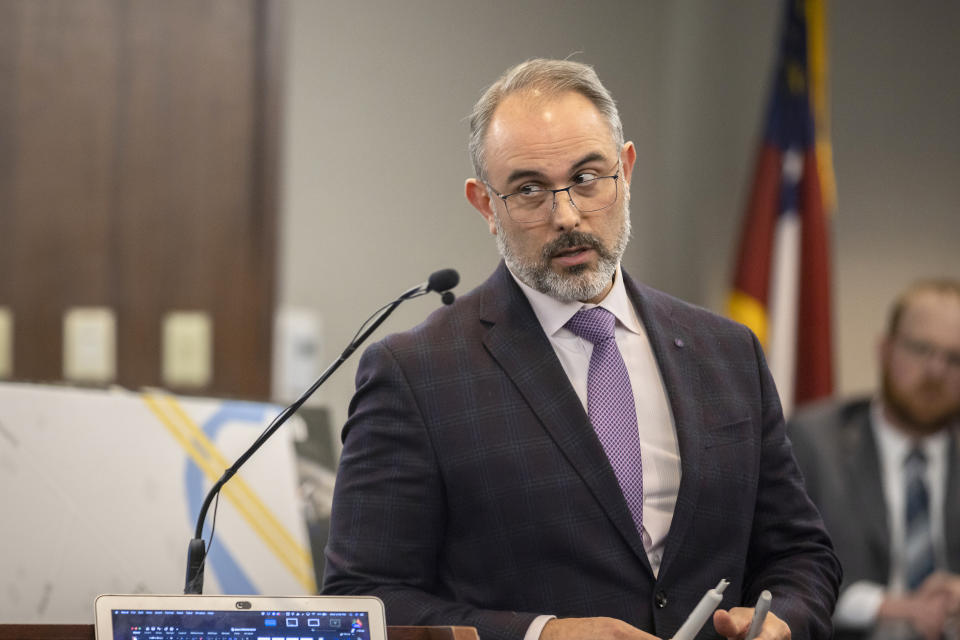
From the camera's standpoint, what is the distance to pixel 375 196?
366 cm

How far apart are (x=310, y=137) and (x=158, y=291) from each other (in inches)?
26.1

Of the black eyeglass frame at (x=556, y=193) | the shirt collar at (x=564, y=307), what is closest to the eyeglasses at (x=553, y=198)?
the black eyeglass frame at (x=556, y=193)

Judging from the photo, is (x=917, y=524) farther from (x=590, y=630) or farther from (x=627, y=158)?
(x=590, y=630)

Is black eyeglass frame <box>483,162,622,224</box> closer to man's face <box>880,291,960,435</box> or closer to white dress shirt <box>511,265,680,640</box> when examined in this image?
white dress shirt <box>511,265,680,640</box>

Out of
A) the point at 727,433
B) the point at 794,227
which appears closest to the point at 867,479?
the point at 794,227

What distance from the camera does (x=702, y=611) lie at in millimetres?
1260

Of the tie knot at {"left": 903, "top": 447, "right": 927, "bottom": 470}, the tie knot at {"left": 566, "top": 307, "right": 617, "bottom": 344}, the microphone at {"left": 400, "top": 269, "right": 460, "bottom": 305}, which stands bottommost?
the tie knot at {"left": 903, "top": 447, "right": 927, "bottom": 470}

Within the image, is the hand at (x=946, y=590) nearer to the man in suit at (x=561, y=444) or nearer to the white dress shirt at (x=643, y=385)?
the man in suit at (x=561, y=444)

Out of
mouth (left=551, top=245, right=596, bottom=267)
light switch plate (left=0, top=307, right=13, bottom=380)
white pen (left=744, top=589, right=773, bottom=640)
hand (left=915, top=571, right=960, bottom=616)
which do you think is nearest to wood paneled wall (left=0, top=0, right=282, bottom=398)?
light switch plate (left=0, top=307, right=13, bottom=380)

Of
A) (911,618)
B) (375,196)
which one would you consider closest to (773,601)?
(911,618)

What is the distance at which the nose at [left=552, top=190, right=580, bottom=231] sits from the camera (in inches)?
61.2

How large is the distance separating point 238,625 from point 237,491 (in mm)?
1008

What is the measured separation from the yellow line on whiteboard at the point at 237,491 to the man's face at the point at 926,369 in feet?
5.39

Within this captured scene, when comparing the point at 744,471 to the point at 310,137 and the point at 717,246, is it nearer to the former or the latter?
the point at 310,137
